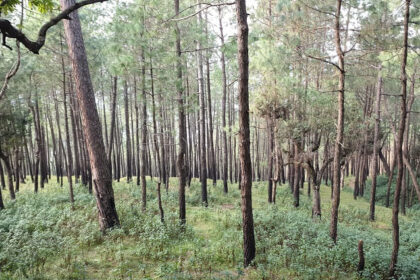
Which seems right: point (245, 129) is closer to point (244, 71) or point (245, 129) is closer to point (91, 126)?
point (244, 71)

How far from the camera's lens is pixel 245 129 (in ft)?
20.5

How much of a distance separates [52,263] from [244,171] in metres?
5.10

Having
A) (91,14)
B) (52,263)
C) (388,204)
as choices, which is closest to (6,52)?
(91,14)

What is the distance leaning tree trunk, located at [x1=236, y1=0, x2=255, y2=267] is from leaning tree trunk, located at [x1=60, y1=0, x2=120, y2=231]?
4.57 metres

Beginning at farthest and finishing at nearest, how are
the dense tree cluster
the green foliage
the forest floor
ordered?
1. the green foliage
2. the dense tree cluster
3. the forest floor

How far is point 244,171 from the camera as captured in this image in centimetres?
630

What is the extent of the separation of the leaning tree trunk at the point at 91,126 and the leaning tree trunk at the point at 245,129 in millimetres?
4571

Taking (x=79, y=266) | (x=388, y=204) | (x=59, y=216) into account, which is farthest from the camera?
(x=388, y=204)

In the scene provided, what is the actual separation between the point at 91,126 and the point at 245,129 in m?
5.18

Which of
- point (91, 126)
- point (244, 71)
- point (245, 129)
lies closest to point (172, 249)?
point (245, 129)

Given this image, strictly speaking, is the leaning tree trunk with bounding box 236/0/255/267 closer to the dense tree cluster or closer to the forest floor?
the dense tree cluster

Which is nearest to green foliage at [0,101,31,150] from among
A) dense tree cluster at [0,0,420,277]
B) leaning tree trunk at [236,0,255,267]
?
dense tree cluster at [0,0,420,277]

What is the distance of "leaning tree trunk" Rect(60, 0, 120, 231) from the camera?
8.35 meters

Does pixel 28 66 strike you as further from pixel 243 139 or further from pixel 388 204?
pixel 388 204
